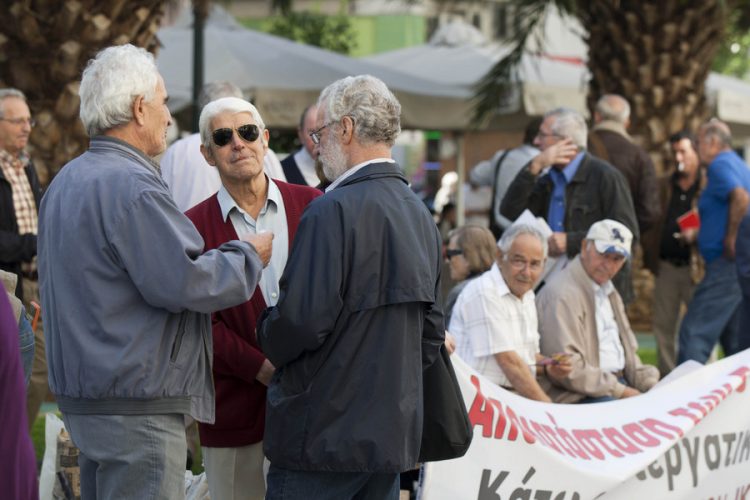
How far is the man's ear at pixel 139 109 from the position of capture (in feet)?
13.1

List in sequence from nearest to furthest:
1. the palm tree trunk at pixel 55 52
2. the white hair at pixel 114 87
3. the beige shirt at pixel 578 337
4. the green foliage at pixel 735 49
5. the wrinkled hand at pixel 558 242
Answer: the white hair at pixel 114 87
the beige shirt at pixel 578 337
the wrinkled hand at pixel 558 242
the palm tree trunk at pixel 55 52
the green foliage at pixel 735 49

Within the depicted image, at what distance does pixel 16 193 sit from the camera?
712 centimetres

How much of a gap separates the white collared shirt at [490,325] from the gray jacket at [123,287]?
285 cm

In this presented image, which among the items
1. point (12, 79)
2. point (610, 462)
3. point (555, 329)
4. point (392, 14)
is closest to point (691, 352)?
point (555, 329)

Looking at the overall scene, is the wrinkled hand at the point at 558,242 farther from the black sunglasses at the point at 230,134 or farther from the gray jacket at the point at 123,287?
the gray jacket at the point at 123,287

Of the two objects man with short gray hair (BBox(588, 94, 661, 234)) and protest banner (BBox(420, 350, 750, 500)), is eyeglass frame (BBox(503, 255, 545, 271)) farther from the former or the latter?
man with short gray hair (BBox(588, 94, 661, 234))

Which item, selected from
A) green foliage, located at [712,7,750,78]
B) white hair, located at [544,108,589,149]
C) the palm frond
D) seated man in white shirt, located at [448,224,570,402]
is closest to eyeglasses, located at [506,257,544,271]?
seated man in white shirt, located at [448,224,570,402]

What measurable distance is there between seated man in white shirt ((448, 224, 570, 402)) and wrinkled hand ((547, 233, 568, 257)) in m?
0.85

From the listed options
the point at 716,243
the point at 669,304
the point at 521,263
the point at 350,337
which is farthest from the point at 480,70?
the point at 350,337

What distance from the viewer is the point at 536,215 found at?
325 inches

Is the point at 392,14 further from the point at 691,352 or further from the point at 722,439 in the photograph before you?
the point at 722,439

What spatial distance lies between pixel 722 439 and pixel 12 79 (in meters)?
5.66

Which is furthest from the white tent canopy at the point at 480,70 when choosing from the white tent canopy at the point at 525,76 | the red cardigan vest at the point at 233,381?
the red cardigan vest at the point at 233,381

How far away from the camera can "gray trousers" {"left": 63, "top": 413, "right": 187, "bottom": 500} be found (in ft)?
12.6
